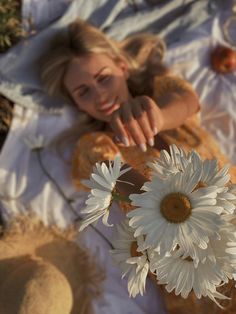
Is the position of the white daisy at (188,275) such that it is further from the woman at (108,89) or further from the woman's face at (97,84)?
the woman's face at (97,84)

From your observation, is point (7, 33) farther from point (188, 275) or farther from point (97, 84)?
point (188, 275)

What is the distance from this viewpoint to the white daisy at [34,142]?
4.54ft

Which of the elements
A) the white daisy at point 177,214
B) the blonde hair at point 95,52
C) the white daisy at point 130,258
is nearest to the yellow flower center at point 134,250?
the white daisy at point 130,258

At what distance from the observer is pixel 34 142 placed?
4.56 feet

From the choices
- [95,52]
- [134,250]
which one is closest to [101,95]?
[95,52]

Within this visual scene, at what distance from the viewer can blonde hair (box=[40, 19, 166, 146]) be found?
4.32ft

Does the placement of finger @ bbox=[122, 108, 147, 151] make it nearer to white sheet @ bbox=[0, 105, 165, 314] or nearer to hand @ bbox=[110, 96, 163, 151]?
hand @ bbox=[110, 96, 163, 151]

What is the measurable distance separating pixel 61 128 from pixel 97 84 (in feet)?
0.86

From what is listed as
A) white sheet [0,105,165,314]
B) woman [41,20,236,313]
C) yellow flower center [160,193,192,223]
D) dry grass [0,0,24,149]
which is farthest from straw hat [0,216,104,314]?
yellow flower center [160,193,192,223]

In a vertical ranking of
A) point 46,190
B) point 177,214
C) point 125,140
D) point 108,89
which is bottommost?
point 46,190

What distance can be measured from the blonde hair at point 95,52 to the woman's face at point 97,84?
0.14ft

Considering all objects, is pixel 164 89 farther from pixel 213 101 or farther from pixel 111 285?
pixel 111 285

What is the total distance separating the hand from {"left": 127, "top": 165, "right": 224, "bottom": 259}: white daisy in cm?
32

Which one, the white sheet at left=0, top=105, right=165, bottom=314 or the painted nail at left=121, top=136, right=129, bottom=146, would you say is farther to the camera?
the white sheet at left=0, top=105, right=165, bottom=314
